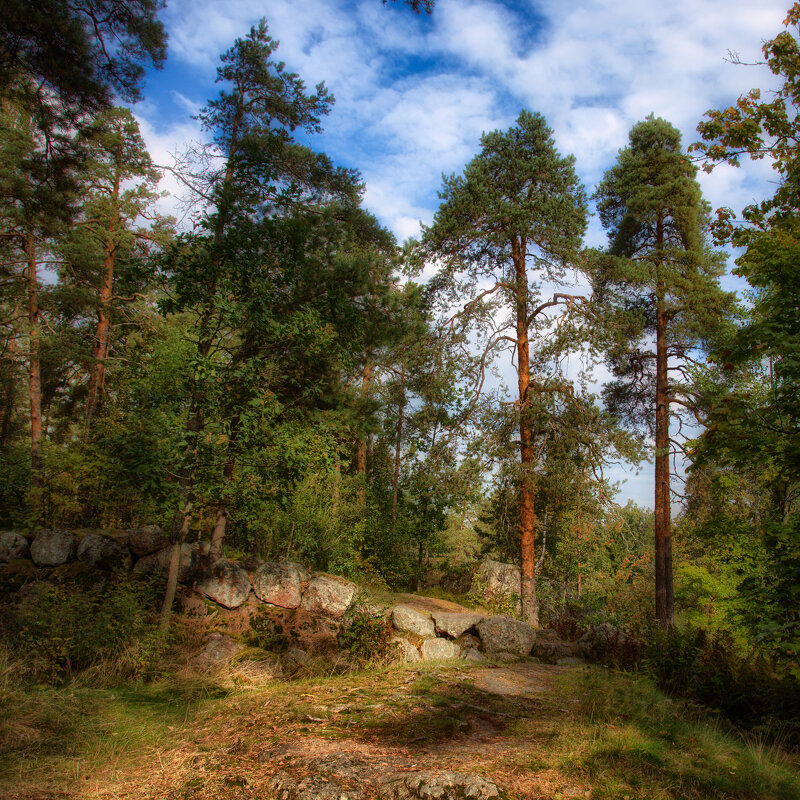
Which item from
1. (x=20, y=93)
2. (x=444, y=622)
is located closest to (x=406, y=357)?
(x=444, y=622)

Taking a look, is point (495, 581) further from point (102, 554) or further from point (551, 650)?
point (102, 554)

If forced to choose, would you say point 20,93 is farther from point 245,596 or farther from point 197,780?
point 245,596

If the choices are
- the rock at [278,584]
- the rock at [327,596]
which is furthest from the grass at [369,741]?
the rock at [327,596]

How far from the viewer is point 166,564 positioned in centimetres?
873

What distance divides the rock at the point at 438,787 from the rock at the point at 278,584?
6.25 m

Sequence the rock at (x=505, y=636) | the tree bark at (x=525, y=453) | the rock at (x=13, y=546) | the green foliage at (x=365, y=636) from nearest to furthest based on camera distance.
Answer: the green foliage at (x=365, y=636) < the rock at (x=505, y=636) < the rock at (x=13, y=546) < the tree bark at (x=525, y=453)

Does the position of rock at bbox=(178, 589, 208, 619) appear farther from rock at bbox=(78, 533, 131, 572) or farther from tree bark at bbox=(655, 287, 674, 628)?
tree bark at bbox=(655, 287, 674, 628)

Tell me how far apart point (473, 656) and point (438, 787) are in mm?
5059

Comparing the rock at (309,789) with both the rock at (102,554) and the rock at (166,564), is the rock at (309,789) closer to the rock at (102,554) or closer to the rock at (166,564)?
the rock at (166,564)

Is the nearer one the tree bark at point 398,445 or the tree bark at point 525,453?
the tree bark at point 525,453

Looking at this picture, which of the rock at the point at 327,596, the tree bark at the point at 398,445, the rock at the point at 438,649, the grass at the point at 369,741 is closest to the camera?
the grass at the point at 369,741

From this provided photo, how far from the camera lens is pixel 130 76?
5.95m

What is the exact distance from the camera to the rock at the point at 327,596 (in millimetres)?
9086

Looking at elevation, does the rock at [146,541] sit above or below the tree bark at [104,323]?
below
